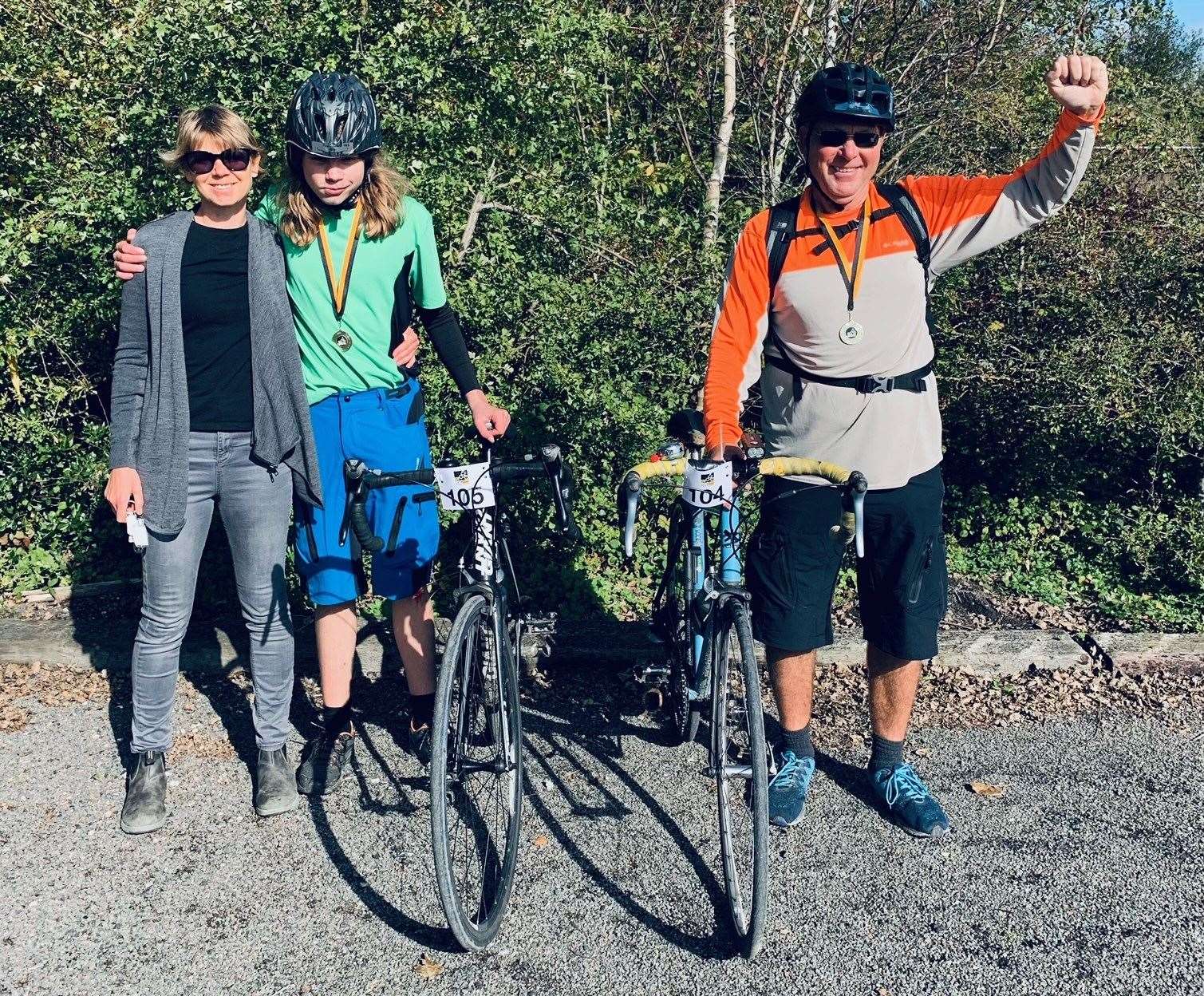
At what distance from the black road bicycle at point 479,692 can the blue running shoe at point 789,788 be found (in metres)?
0.97

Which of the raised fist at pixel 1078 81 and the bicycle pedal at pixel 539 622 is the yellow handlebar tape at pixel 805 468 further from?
the raised fist at pixel 1078 81

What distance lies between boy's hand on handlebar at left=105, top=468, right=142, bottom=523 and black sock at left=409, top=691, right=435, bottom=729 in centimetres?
127

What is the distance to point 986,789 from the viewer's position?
14.0 ft

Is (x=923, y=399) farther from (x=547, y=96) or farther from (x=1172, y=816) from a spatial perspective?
(x=547, y=96)

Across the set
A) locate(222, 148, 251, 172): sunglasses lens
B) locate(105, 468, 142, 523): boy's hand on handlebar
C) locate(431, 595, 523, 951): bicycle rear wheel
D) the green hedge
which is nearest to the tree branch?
the green hedge

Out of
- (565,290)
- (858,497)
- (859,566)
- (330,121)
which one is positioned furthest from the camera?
(565,290)

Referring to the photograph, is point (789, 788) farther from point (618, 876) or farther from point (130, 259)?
point (130, 259)

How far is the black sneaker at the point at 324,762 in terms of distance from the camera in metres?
4.25

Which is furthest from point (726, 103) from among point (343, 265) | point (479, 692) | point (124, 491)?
point (479, 692)

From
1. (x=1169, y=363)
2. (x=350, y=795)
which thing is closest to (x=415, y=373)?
(x=350, y=795)

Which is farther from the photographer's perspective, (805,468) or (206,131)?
(206,131)

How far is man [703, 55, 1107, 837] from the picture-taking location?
3.60 metres

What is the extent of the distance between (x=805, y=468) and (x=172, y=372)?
6.75ft

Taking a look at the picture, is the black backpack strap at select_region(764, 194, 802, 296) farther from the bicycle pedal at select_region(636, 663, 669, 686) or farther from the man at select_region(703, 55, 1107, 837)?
the bicycle pedal at select_region(636, 663, 669, 686)
